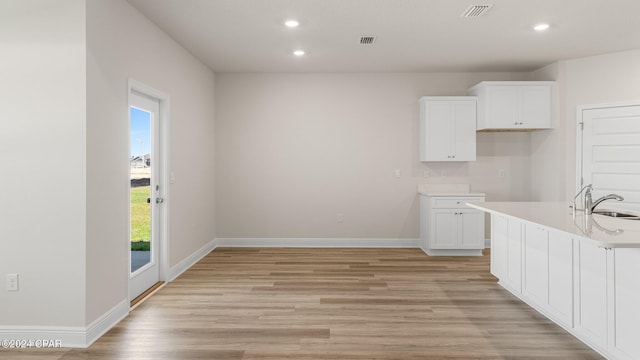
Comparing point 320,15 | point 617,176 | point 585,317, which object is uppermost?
point 320,15

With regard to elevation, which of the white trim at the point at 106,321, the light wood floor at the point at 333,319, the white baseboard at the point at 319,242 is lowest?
the light wood floor at the point at 333,319

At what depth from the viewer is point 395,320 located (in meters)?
3.26

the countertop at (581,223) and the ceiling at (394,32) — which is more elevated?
the ceiling at (394,32)

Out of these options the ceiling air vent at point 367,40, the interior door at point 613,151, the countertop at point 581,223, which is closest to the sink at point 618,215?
the countertop at point 581,223

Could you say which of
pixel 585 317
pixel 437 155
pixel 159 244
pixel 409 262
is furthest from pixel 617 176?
pixel 159 244

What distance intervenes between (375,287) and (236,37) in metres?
3.17

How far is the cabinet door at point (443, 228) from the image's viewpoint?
554cm

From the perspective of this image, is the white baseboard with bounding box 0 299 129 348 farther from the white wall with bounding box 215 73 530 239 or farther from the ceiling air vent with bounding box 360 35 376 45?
the ceiling air vent with bounding box 360 35 376 45

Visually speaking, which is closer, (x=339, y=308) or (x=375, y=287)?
(x=339, y=308)

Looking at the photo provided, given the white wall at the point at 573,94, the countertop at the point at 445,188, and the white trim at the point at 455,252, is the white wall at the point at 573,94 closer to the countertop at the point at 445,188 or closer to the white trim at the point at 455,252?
the countertop at the point at 445,188

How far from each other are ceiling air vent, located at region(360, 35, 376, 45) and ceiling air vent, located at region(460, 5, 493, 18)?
105cm

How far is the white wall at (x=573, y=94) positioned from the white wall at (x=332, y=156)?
46 cm

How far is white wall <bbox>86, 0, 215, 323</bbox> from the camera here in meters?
2.87

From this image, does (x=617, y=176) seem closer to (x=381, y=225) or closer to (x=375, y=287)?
(x=381, y=225)
